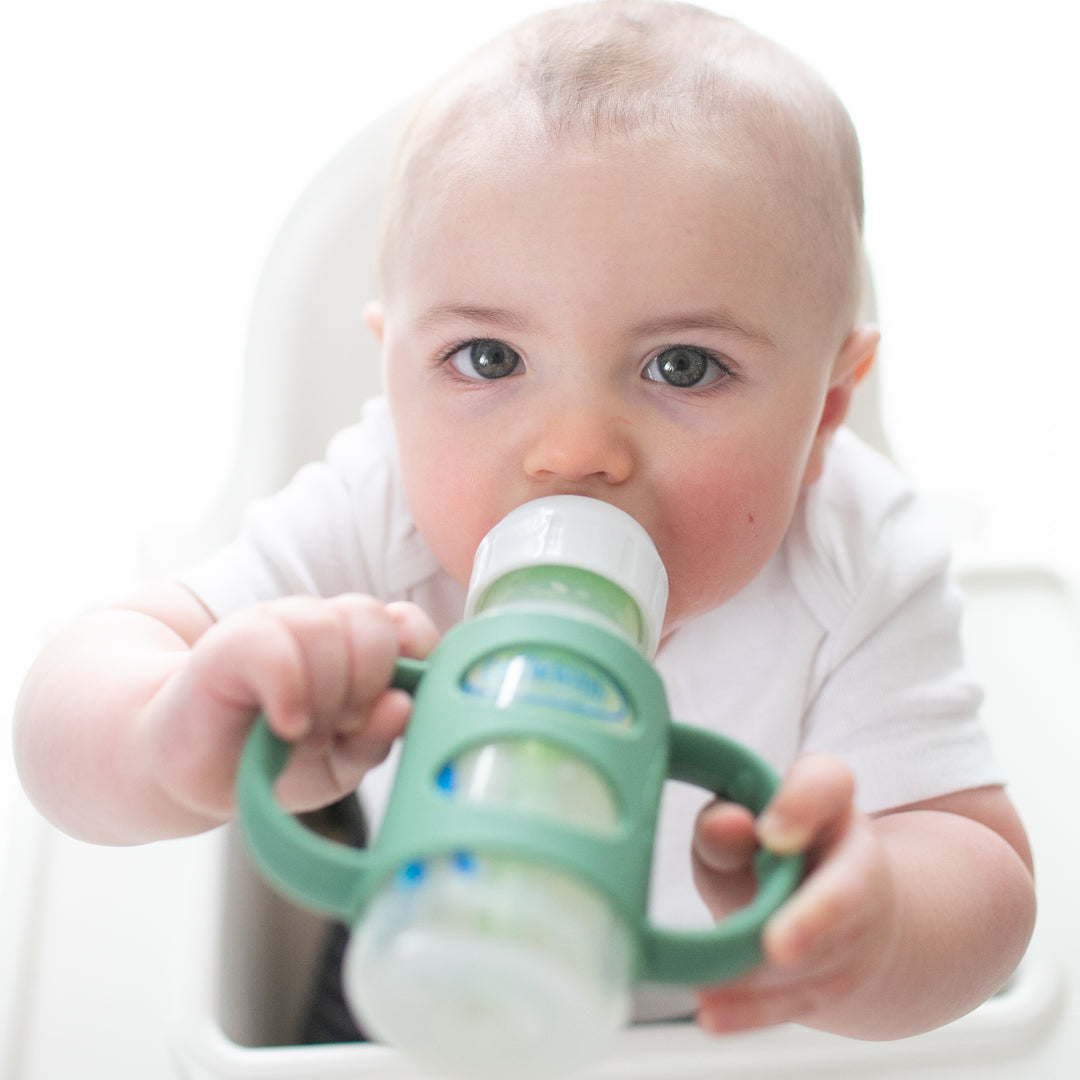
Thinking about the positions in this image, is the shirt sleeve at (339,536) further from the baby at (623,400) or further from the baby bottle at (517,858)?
the baby bottle at (517,858)

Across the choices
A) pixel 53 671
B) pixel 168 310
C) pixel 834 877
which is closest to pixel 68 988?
pixel 53 671

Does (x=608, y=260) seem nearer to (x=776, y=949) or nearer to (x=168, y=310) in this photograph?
(x=776, y=949)

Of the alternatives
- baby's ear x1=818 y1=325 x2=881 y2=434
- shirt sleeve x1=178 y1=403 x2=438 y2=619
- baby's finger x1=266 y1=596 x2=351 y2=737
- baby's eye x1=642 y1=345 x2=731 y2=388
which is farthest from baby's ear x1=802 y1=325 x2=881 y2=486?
baby's finger x1=266 y1=596 x2=351 y2=737

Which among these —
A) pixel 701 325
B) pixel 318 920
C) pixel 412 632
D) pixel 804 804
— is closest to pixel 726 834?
pixel 804 804

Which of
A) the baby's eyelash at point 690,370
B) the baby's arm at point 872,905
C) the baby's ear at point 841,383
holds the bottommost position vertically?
the baby's arm at point 872,905

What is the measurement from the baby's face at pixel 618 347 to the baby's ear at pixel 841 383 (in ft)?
0.19

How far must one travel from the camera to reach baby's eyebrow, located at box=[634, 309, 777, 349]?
0.55 m

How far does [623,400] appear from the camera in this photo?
556mm

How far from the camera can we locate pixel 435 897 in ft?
1.10

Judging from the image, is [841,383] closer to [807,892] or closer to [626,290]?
[626,290]

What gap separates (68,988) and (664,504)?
413 mm

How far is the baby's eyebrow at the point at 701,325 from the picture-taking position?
55cm

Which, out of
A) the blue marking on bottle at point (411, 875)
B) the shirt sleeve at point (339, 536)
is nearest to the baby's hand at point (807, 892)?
the blue marking on bottle at point (411, 875)

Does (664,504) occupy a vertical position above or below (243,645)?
above
